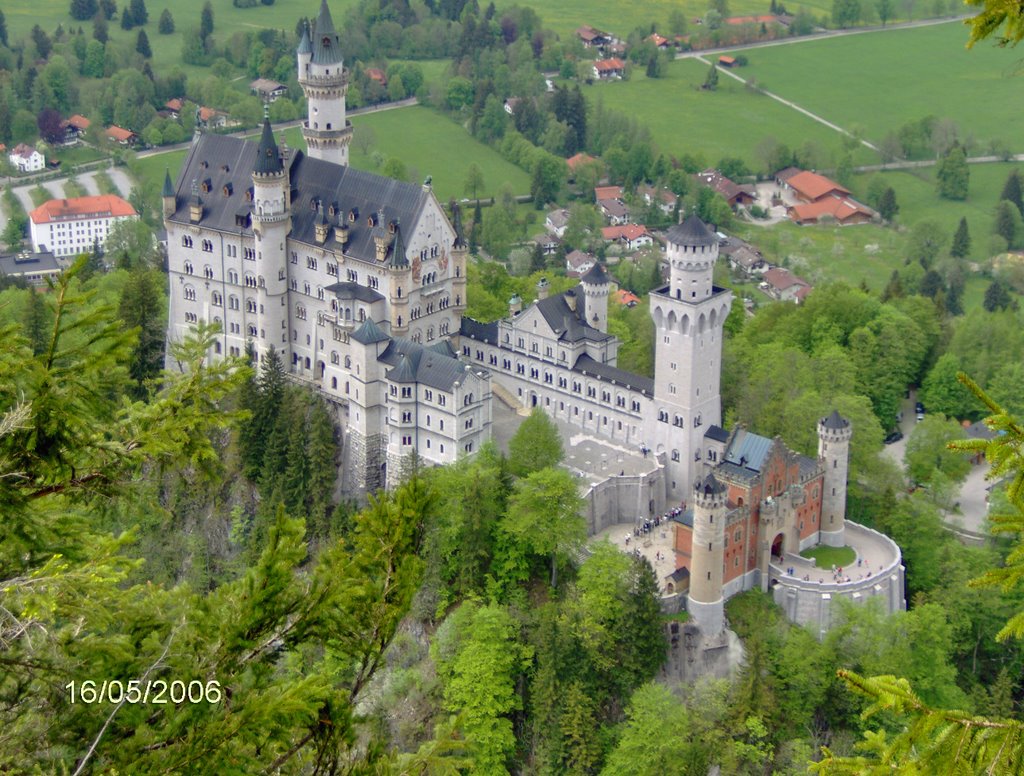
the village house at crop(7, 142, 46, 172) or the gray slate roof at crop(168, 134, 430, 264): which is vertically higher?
the gray slate roof at crop(168, 134, 430, 264)

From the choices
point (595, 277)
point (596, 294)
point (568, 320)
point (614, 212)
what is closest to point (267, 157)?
point (568, 320)

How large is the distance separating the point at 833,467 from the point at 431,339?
27.7 m

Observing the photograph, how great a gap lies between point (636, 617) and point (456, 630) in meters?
10.3

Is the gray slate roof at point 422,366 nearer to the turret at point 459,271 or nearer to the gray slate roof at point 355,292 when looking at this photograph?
the gray slate roof at point 355,292

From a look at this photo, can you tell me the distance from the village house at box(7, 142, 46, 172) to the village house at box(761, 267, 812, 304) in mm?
92921

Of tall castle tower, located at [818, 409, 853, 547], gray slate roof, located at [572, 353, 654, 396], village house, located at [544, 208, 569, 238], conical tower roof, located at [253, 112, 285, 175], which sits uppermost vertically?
conical tower roof, located at [253, 112, 285, 175]

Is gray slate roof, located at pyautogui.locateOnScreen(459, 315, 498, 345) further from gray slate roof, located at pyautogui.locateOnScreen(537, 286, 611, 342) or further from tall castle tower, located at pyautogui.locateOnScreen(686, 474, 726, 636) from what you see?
tall castle tower, located at pyautogui.locateOnScreen(686, 474, 726, 636)

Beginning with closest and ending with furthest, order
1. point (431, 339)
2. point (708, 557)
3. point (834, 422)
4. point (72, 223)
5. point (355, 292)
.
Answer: point (708, 557) < point (834, 422) < point (355, 292) < point (431, 339) < point (72, 223)

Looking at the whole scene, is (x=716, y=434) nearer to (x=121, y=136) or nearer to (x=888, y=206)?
(x=888, y=206)

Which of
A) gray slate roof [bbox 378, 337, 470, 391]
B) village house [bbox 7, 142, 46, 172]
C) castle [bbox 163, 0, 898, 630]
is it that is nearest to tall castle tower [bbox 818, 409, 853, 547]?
castle [bbox 163, 0, 898, 630]

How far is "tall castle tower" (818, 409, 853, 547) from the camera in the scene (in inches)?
3570

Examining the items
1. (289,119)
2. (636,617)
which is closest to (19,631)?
(636,617)

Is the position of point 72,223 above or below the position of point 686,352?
below

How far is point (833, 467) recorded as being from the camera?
298 feet
